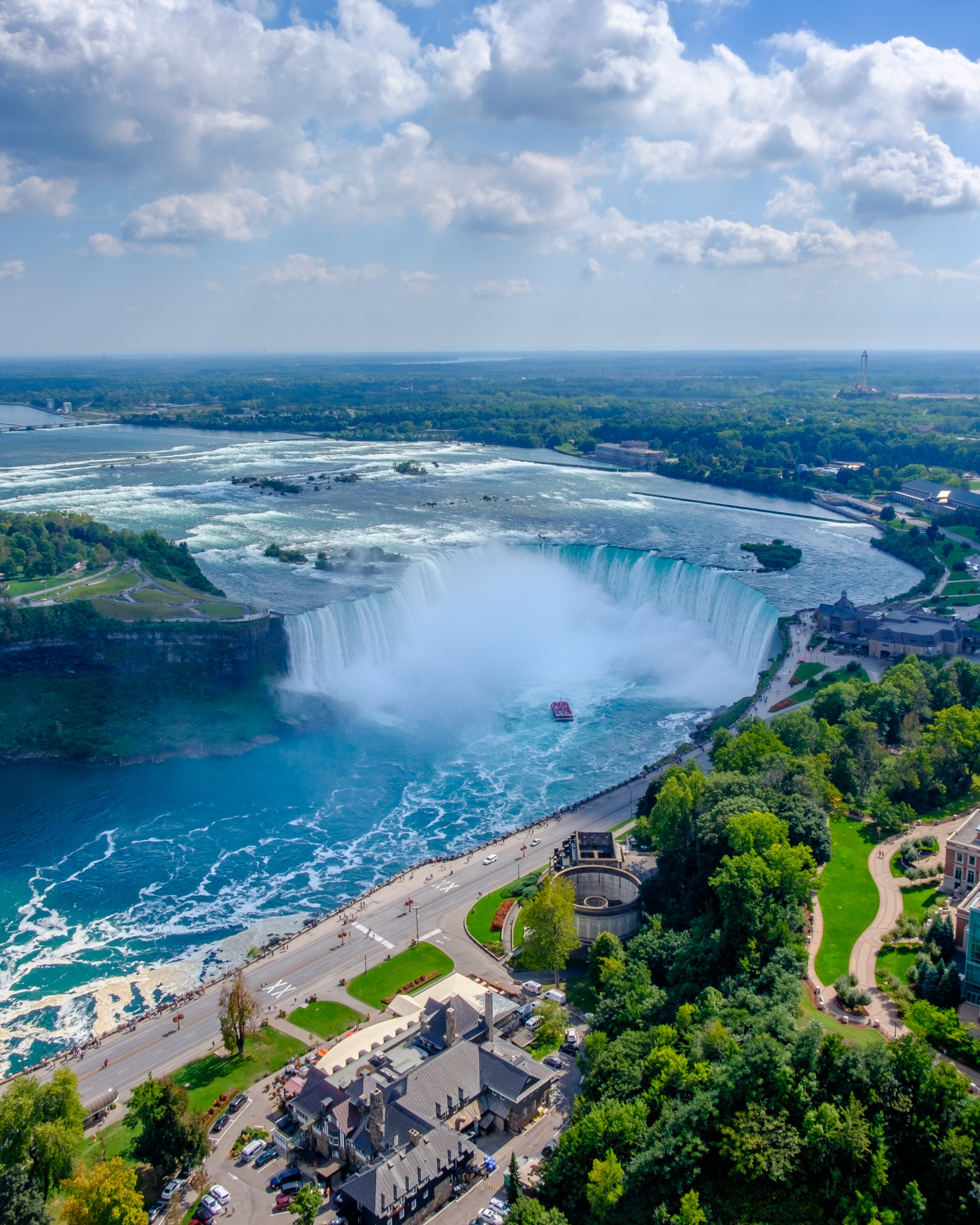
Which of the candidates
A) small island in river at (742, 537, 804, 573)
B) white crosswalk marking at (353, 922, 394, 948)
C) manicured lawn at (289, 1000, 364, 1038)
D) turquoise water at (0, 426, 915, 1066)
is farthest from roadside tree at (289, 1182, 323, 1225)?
small island in river at (742, 537, 804, 573)

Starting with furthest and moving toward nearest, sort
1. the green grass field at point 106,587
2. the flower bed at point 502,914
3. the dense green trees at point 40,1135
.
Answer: the green grass field at point 106,587 → the flower bed at point 502,914 → the dense green trees at point 40,1135

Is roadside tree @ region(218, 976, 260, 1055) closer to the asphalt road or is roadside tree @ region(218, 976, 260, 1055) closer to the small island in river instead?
the asphalt road

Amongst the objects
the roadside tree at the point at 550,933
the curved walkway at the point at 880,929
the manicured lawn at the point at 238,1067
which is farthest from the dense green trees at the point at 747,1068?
the manicured lawn at the point at 238,1067

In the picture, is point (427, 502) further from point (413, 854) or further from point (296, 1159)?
point (296, 1159)

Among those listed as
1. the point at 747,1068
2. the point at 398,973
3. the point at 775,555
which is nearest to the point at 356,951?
the point at 398,973

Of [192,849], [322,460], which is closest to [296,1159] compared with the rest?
[192,849]

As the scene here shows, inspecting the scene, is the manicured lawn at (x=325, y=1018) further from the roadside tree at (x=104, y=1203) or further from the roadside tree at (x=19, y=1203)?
the roadside tree at (x=19, y=1203)

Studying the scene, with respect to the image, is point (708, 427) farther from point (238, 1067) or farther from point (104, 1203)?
point (104, 1203)
